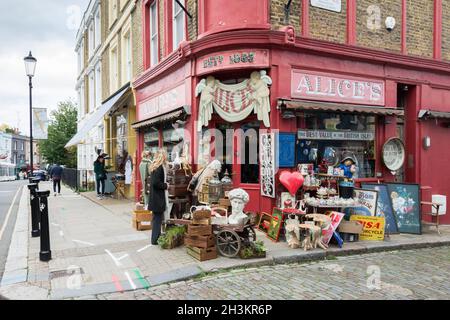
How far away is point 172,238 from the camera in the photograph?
649 cm

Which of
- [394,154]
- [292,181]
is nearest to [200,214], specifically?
[292,181]

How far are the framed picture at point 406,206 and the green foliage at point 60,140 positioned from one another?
32058 mm

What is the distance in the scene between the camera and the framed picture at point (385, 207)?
806 cm

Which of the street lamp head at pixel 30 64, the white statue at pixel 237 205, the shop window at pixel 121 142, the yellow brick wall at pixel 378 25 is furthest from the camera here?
the shop window at pixel 121 142

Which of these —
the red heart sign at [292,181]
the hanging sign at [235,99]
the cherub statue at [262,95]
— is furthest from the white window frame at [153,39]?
the red heart sign at [292,181]

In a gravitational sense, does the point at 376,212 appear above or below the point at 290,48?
below

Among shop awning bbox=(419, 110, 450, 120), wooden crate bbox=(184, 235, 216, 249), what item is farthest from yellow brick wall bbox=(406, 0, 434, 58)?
wooden crate bbox=(184, 235, 216, 249)

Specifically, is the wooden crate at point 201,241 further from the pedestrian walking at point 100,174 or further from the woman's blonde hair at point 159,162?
the pedestrian walking at point 100,174

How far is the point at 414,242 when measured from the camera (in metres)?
7.29

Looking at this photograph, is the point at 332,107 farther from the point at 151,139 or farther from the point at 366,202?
the point at 151,139

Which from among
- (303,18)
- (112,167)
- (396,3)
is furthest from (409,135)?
(112,167)
